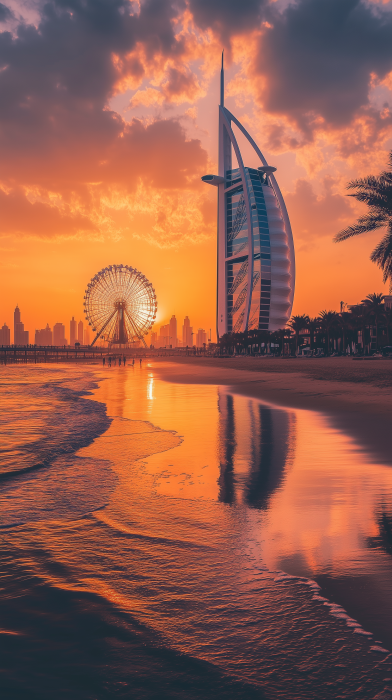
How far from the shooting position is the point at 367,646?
3760 millimetres

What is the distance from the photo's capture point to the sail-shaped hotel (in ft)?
592

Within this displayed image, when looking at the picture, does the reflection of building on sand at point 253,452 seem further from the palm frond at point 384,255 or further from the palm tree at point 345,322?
the palm tree at point 345,322

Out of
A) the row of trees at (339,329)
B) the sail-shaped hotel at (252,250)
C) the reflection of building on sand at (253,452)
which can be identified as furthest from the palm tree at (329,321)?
the reflection of building on sand at (253,452)

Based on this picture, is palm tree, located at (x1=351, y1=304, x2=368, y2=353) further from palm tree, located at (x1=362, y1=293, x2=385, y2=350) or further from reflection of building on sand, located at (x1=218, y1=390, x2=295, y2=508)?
reflection of building on sand, located at (x1=218, y1=390, x2=295, y2=508)

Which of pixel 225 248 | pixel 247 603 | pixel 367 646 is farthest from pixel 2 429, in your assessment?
pixel 225 248

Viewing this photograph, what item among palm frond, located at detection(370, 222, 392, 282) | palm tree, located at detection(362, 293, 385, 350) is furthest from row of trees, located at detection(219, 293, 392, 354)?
palm frond, located at detection(370, 222, 392, 282)

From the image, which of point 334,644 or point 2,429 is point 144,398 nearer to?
point 2,429

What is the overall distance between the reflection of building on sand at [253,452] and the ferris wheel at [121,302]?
14070cm

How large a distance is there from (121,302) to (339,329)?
73025mm

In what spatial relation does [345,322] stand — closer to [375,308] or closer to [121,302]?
[375,308]

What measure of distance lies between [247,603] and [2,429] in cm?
1500

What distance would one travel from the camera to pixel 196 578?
5156 millimetres

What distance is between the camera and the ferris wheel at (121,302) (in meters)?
160

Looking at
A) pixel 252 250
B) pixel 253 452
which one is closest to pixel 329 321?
pixel 252 250
